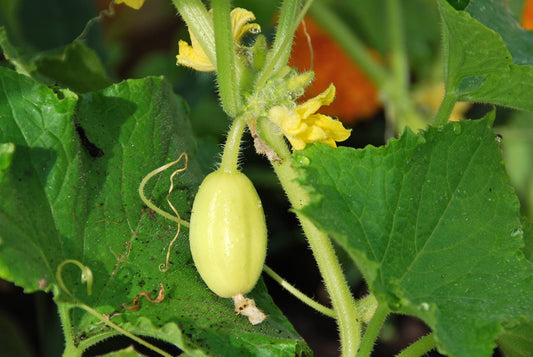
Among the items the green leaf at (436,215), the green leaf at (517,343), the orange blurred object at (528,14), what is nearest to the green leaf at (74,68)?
the green leaf at (436,215)

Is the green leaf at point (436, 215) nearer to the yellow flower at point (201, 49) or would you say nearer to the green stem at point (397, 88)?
the yellow flower at point (201, 49)

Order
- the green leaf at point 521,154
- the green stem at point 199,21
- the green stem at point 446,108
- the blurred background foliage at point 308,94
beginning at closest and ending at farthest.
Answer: the green stem at point 199,21 → the green stem at point 446,108 → the blurred background foliage at point 308,94 → the green leaf at point 521,154

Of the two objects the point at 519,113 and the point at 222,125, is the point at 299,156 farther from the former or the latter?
the point at 519,113

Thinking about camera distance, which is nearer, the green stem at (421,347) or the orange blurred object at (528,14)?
the green stem at (421,347)

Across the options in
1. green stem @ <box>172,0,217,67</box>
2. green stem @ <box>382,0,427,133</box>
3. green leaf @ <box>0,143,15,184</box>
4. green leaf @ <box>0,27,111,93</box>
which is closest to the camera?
green leaf @ <box>0,143,15,184</box>

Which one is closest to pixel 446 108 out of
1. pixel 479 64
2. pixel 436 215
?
pixel 479 64

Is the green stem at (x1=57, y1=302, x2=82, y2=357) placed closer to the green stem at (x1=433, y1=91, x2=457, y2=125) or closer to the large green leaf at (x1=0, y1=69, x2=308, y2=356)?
the large green leaf at (x1=0, y1=69, x2=308, y2=356)

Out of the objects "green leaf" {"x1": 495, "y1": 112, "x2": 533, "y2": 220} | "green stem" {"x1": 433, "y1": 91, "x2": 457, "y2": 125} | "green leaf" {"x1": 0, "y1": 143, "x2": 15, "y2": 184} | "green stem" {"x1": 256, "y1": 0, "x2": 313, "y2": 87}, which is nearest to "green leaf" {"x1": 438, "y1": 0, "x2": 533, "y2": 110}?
"green stem" {"x1": 433, "y1": 91, "x2": 457, "y2": 125}
